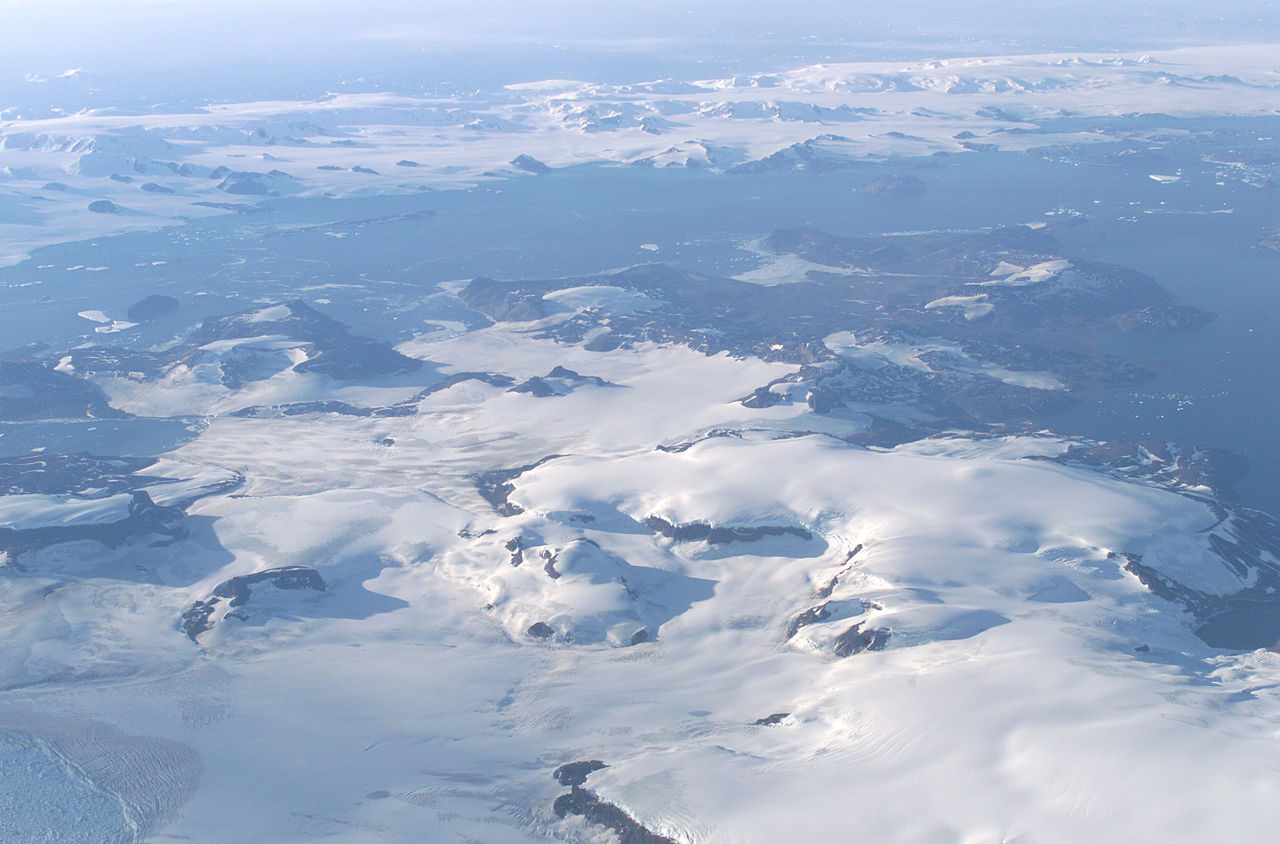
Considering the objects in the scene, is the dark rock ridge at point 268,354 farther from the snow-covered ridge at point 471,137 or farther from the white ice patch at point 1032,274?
the white ice patch at point 1032,274

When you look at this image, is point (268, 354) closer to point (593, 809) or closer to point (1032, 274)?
point (593, 809)

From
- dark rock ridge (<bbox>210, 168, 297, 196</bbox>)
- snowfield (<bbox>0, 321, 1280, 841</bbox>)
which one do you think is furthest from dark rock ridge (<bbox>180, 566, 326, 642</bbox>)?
dark rock ridge (<bbox>210, 168, 297, 196</bbox>)

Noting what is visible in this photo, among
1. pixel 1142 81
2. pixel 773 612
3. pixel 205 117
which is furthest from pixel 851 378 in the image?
pixel 1142 81

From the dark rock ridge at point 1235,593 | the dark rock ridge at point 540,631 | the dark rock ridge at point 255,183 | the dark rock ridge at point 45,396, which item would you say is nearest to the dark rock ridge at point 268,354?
the dark rock ridge at point 45,396

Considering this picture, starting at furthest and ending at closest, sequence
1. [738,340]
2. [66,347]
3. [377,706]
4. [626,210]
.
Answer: [626,210] → [66,347] → [738,340] → [377,706]

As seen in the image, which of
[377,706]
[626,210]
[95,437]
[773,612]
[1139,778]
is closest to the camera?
[1139,778]

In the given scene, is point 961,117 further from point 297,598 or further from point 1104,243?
point 297,598

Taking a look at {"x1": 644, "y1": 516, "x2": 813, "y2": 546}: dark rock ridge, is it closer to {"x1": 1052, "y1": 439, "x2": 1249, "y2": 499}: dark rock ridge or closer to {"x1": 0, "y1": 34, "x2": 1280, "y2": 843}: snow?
{"x1": 0, "y1": 34, "x2": 1280, "y2": 843}: snow

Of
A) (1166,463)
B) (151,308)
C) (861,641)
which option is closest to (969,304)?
(1166,463)
